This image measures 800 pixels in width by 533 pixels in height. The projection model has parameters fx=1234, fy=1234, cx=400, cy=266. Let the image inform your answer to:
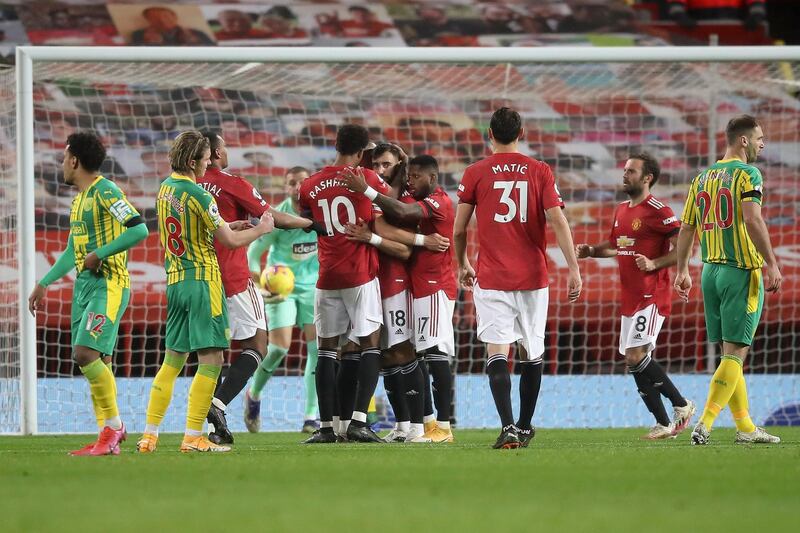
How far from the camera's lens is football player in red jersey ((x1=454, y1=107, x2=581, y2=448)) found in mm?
7301

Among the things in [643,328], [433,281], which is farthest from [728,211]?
[433,281]

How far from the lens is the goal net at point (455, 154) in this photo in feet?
37.3

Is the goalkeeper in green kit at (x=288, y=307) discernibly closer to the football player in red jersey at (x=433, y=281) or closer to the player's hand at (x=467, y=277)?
the football player in red jersey at (x=433, y=281)

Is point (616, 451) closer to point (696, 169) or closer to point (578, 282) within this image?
point (578, 282)

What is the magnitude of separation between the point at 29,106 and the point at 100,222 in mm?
3228

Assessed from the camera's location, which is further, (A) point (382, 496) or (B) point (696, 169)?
(B) point (696, 169)

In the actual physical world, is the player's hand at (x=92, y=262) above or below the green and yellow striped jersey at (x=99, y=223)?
below

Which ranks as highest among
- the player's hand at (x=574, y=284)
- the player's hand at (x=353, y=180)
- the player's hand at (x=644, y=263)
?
the player's hand at (x=353, y=180)

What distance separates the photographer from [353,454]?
6.77m

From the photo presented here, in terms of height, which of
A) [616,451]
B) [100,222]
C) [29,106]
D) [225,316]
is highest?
[29,106]

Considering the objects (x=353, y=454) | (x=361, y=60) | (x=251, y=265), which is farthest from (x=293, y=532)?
(x=361, y=60)

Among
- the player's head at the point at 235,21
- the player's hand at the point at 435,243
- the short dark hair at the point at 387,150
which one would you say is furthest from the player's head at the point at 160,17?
the player's hand at the point at 435,243

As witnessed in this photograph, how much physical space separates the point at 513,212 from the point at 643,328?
2.00 meters

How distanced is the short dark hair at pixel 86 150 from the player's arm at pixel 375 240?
1803mm
